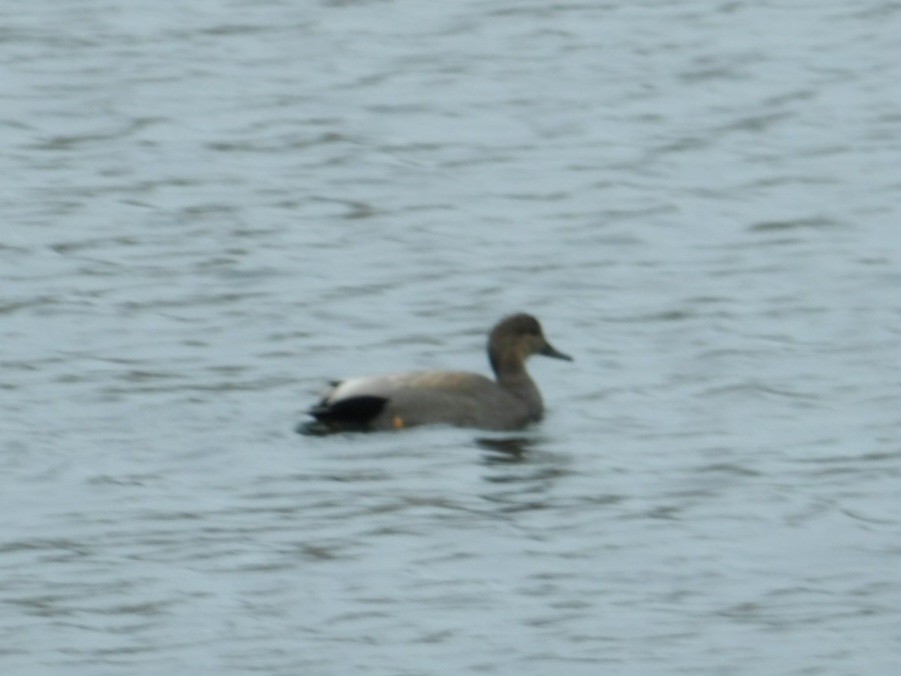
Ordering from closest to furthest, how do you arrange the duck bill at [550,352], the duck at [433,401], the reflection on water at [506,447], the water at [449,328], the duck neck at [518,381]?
the water at [449,328], the reflection on water at [506,447], the duck at [433,401], the duck neck at [518,381], the duck bill at [550,352]

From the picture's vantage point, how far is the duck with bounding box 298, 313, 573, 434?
13812mm

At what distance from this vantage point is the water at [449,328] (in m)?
10.7

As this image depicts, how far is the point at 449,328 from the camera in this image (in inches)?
634

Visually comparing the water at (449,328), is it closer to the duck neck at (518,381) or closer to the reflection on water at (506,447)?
the reflection on water at (506,447)

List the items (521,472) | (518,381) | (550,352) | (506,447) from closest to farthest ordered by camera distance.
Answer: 1. (521,472)
2. (506,447)
3. (518,381)
4. (550,352)

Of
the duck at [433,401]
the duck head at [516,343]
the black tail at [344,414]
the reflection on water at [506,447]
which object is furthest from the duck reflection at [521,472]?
the duck head at [516,343]

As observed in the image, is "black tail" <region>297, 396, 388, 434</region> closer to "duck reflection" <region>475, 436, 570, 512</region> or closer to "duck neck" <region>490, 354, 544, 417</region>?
"duck reflection" <region>475, 436, 570, 512</region>

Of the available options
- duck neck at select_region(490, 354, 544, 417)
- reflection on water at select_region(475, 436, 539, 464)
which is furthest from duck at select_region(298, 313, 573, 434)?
reflection on water at select_region(475, 436, 539, 464)

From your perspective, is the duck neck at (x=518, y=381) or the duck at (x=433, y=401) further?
the duck neck at (x=518, y=381)

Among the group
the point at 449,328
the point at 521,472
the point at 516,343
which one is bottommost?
the point at 449,328

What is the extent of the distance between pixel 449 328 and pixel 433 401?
2.14m

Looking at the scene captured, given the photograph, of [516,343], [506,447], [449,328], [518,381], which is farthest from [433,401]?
[449,328]

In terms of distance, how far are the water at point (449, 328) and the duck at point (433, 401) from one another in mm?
138

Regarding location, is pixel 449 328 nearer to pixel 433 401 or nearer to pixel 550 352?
pixel 550 352
